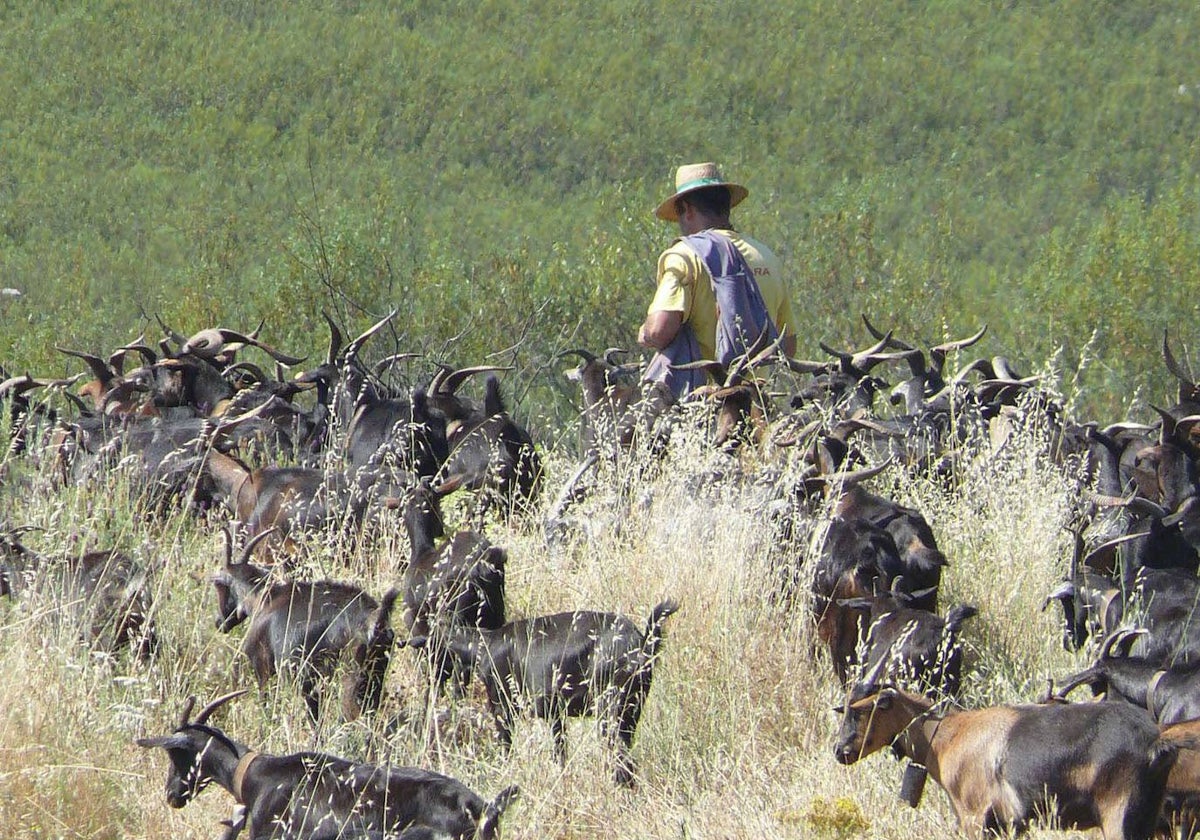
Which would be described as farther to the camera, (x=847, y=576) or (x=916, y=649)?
(x=847, y=576)

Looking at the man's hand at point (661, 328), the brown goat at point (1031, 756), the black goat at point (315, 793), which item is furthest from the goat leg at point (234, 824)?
the man's hand at point (661, 328)

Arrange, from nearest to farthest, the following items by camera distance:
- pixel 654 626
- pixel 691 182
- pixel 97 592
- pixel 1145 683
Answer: pixel 1145 683 → pixel 654 626 → pixel 97 592 → pixel 691 182

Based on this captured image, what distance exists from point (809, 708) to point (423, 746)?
152 centimetres

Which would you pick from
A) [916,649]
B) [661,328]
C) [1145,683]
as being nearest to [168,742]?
[916,649]

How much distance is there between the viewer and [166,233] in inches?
1983

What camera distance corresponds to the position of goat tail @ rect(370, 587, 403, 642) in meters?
5.88

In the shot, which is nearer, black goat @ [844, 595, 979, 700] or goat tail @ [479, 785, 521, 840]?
goat tail @ [479, 785, 521, 840]

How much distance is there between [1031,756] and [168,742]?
262cm

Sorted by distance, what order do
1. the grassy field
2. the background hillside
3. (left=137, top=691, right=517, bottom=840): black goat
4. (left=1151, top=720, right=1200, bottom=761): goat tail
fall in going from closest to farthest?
(left=1151, top=720, right=1200, bottom=761): goat tail
(left=137, top=691, right=517, bottom=840): black goat
the grassy field
the background hillside

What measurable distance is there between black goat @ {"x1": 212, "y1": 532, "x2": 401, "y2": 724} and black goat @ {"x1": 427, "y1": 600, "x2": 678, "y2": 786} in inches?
7.4

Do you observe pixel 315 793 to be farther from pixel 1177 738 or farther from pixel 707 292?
pixel 707 292

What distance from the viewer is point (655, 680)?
21.5 ft

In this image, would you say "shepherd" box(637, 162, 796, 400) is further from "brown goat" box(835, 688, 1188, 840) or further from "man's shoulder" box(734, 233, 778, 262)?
"brown goat" box(835, 688, 1188, 840)

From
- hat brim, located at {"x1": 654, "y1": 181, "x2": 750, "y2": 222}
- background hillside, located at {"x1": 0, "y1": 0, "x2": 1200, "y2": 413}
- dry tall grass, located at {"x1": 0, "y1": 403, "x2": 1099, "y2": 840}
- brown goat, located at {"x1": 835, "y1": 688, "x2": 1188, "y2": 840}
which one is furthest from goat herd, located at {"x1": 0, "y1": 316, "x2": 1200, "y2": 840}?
background hillside, located at {"x1": 0, "y1": 0, "x2": 1200, "y2": 413}
